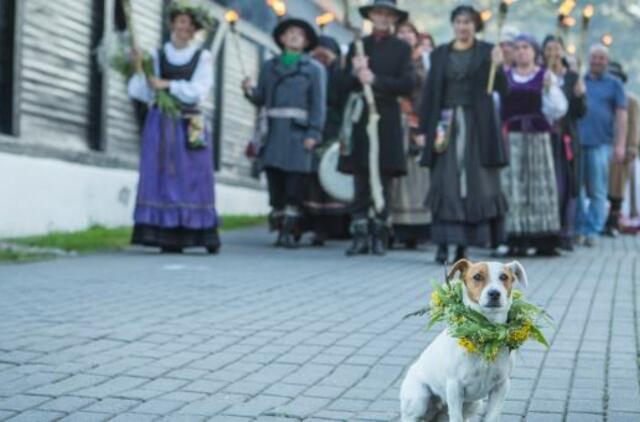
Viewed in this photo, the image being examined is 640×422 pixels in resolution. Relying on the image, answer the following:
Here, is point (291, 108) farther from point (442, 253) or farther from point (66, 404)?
point (66, 404)

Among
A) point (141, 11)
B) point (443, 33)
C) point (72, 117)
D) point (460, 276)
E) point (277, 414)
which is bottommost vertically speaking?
point (277, 414)

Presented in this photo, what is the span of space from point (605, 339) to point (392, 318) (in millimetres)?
1335

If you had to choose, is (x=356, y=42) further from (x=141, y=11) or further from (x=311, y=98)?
(x=141, y=11)

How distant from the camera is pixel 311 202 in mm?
14820

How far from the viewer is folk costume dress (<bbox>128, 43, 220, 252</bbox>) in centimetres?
1247

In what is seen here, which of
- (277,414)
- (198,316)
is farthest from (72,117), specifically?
(277,414)

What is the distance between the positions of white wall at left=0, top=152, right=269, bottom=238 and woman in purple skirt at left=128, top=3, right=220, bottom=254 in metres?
1.48

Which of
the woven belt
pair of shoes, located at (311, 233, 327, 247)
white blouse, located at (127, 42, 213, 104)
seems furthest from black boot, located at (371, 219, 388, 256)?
white blouse, located at (127, 42, 213, 104)

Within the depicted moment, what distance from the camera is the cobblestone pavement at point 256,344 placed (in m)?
5.11

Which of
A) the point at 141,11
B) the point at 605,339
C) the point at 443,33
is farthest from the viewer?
the point at 443,33

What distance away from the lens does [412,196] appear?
14359 millimetres

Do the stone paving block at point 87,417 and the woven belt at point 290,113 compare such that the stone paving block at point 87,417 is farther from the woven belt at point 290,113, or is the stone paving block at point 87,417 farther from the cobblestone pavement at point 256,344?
the woven belt at point 290,113

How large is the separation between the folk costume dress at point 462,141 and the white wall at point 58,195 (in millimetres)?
4112

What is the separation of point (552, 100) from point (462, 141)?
146 centimetres
